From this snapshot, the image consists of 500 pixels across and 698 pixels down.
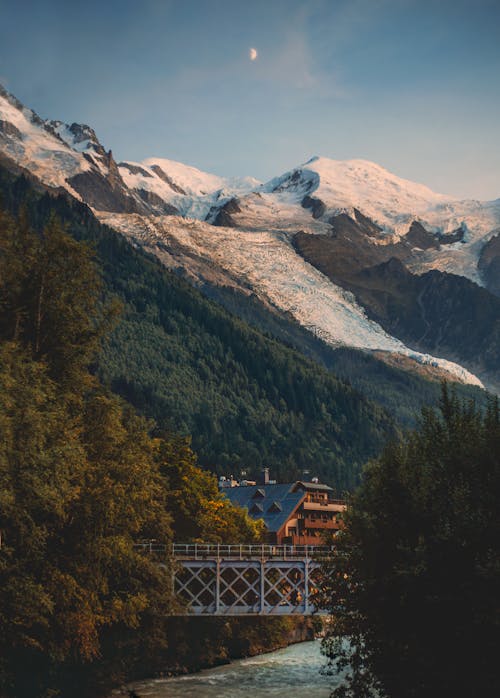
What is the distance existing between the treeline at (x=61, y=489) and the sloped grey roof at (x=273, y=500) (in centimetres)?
9395

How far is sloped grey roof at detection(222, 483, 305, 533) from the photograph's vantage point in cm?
17625

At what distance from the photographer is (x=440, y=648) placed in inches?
1871

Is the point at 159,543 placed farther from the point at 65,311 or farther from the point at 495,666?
the point at 495,666

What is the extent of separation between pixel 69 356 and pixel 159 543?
2687 centimetres

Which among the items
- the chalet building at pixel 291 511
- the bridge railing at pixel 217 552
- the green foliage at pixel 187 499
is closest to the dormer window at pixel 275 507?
the chalet building at pixel 291 511

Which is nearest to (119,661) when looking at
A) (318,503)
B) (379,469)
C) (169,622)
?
(169,622)

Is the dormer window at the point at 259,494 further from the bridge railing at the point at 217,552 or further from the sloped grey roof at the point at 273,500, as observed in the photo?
the bridge railing at the point at 217,552

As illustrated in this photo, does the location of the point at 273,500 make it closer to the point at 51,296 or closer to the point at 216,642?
the point at 216,642

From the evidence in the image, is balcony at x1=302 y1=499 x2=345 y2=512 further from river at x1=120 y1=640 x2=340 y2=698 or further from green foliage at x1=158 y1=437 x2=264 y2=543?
river at x1=120 y1=640 x2=340 y2=698

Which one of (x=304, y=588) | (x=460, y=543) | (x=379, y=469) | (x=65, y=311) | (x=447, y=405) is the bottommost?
(x=304, y=588)

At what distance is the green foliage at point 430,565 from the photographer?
4672 cm

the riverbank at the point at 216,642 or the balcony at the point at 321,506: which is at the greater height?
the balcony at the point at 321,506

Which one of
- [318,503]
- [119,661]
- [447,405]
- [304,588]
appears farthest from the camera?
[318,503]

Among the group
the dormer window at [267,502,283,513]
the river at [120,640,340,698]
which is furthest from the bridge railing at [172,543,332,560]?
→ the dormer window at [267,502,283,513]
